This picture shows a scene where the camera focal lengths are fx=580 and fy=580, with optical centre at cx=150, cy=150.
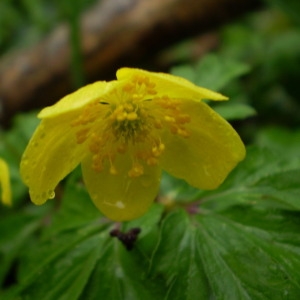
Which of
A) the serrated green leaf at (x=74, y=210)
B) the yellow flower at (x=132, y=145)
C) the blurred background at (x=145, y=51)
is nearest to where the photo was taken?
the yellow flower at (x=132, y=145)

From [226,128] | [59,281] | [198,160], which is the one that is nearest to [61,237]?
[59,281]

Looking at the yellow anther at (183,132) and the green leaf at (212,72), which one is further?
the green leaf at (212,72)

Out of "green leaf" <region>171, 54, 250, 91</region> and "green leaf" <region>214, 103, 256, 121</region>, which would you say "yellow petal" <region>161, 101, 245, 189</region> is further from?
"green leaf" <region>171, 54, 250, 91</region>

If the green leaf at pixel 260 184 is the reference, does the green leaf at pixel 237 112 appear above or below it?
above

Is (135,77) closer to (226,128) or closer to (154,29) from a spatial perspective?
(226,128)

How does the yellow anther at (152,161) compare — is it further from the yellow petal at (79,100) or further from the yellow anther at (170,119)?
the yellow petal at (79,100)

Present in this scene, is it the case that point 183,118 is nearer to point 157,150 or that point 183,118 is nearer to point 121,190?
point 157,150

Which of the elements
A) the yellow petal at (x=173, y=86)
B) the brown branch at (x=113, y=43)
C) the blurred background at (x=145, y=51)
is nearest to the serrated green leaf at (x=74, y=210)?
the yellow petal at (x=173, y=86)

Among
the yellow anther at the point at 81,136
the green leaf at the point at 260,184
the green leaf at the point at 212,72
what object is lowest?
the green leaf at the point at 260,184
